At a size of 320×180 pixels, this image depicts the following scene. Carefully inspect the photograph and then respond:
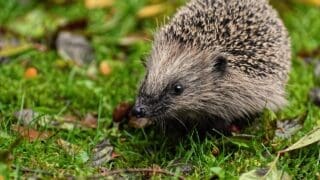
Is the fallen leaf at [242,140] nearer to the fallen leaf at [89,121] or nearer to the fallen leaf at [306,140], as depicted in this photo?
the fallen leaf at [306,140]

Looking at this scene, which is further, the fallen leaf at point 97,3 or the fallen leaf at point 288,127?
the fallen leaf at point 97,3

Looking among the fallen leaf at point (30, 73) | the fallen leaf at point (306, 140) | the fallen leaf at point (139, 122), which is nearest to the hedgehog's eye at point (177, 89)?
the fallen leaf at point (139, 122)

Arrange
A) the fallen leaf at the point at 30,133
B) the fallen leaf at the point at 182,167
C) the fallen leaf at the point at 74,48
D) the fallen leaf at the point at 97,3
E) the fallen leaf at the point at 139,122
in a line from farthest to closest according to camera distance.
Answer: the fallen leaf at the point at 97,3
the fallen leaf at the point at 74,48
the fallen leaf at the point at 139,122
the fallen leaf at the point at 30,133
the fallen leaf at the point at 182,167

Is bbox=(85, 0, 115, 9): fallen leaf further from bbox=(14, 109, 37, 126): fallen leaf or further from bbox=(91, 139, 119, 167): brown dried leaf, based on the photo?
bbox=(91, 139, 119, 167): brown dried leaf

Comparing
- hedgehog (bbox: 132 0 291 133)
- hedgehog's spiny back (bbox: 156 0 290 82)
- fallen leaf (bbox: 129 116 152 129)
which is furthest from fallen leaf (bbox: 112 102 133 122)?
hedgehog's spiny back (bbox: 156 0 290 82)

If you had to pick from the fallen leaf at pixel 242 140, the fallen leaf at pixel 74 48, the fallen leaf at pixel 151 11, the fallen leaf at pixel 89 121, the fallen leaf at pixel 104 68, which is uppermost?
the fallen leaf at pixel 151 11

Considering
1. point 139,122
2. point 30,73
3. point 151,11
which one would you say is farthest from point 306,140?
point 151,11

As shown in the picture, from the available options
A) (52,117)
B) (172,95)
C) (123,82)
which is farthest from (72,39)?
(172,95)
